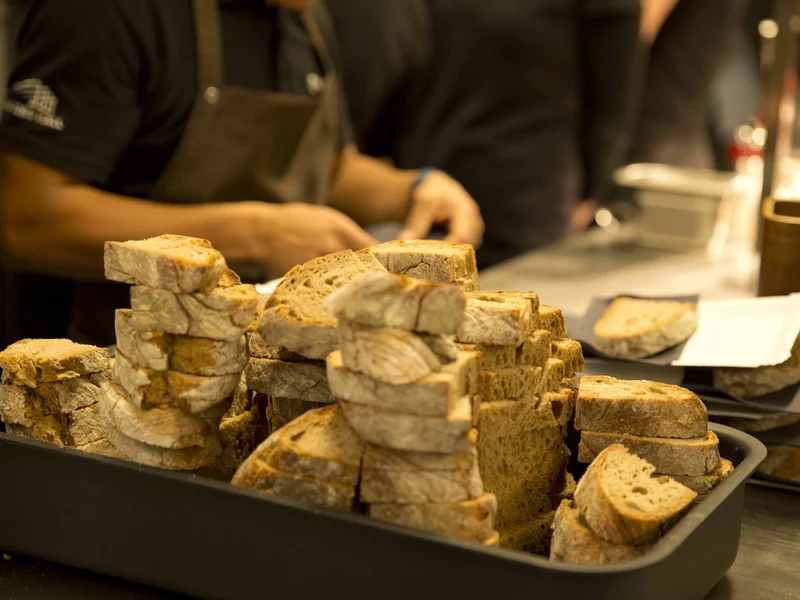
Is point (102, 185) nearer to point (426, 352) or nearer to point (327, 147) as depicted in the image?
point (327, 147)

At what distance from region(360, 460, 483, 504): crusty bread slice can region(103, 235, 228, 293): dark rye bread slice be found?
29 centimetres

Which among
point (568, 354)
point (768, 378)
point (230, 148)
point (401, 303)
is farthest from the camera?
point (230, 148)

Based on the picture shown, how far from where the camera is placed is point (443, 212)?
3217 millimetres

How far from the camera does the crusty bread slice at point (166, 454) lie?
3.76ft

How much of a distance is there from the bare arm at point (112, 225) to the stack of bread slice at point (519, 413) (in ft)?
4.38

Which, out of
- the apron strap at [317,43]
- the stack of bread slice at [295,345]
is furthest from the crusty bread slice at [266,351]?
the apron strap at [317,43]

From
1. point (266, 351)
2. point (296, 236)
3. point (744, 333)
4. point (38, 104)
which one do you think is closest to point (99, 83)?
point (38, 104)

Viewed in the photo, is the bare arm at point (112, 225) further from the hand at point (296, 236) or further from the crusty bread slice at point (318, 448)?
the crusty bread slice at point (318, 448)

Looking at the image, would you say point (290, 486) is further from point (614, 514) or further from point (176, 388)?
point (614, 514)

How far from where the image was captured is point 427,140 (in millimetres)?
4566

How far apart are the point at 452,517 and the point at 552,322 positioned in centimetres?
45

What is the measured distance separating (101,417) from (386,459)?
1.33ft

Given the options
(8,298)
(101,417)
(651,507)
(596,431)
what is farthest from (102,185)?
(651,507)

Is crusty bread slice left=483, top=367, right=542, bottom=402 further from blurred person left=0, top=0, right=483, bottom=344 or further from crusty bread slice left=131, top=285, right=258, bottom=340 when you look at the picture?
blurred person left=0, top=0, right=483, bottom=344
